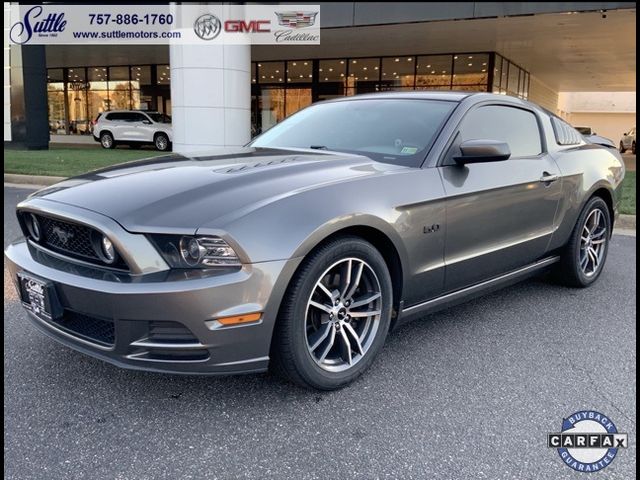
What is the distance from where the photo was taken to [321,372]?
2.68 meters

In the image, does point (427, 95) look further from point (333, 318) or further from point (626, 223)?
point (626, 223)

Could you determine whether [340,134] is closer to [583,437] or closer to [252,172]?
[252,172]

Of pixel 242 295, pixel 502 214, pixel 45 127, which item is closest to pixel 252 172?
pixel 242 295

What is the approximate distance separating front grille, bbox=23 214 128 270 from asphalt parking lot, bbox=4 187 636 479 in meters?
0.68

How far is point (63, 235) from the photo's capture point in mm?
2652

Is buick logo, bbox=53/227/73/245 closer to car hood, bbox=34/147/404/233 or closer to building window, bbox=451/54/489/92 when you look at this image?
car hood, bbox=34/147/404/233

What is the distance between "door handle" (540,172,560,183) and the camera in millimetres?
3948

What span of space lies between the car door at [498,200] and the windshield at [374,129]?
19 cm

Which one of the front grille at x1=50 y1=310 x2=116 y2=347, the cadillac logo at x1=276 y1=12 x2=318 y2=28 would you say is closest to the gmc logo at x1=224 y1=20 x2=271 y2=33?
the cadillac logo at x1=276 y1=12 x2=318 y2=28

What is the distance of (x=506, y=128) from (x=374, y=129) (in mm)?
1008

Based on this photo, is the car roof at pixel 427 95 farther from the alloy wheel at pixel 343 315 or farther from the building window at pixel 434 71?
the building window at pixel 434 71

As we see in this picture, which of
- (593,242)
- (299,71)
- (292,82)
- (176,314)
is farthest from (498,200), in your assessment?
(292,82)

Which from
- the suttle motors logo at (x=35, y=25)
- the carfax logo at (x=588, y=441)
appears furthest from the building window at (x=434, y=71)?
the carfax logo at (x=588, y=441)

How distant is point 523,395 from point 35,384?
2.43 metres
